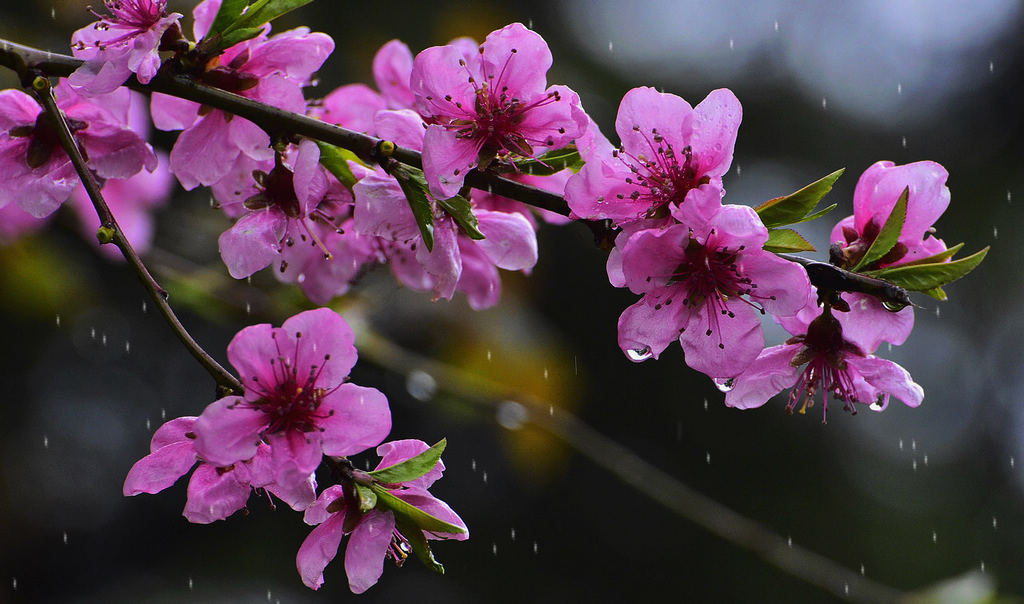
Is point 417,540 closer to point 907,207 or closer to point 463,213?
point 463,213

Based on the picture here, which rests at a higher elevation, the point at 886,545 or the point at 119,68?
the point at 119,68

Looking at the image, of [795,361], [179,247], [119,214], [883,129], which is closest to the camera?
[795,361]

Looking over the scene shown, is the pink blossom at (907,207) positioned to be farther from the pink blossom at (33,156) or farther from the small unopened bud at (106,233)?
the pink blossom at (33,156)

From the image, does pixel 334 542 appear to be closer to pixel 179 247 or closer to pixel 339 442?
pixel 339 442

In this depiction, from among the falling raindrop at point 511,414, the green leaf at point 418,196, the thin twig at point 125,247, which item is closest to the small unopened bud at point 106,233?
the thin twig at point 125,247

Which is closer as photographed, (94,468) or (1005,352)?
(94,468)

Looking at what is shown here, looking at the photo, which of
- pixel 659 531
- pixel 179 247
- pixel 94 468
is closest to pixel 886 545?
pixel 659 531

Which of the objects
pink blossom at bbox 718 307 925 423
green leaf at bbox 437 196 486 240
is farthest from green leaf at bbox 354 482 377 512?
pink blossom at bbox 718 307 925 423

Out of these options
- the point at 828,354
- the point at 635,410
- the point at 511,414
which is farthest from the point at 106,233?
the point at 635,410
